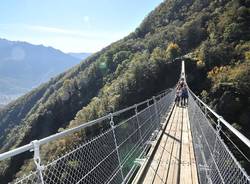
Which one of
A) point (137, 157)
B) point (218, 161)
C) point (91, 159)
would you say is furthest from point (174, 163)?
point (91, 159)

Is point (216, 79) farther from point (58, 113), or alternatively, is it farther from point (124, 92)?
point (58, 113)

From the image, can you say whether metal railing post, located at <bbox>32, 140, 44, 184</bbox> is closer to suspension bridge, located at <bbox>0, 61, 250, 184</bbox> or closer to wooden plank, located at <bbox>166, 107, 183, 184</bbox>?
suspension bridge, located at <bbox>0, 61, 250, 184</bbox>

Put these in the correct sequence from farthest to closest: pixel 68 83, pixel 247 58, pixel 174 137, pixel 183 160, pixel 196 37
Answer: pixel 68 83 < pixel 196 37 < pixel 247 58 < pixel 174 137 < pixel 183 160

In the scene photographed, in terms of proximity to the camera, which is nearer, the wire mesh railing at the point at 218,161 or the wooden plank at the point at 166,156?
the wire mesh railing at the point at 218,161

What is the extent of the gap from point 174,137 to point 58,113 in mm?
83852

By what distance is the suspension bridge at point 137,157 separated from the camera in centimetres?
246

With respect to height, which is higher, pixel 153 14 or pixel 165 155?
pixel 153 14

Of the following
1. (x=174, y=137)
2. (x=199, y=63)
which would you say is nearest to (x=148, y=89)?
(x=199, y=63)

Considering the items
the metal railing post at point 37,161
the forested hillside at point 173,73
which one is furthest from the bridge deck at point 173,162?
the forested hillside at point 173,73

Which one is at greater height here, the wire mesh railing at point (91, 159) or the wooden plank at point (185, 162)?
the wire mesh railing at point (91, 159)

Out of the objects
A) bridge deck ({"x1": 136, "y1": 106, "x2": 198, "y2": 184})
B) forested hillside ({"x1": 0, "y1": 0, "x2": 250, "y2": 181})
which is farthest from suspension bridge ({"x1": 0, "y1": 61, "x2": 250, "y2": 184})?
forested hillside ({"x1": 0, "y1": 0, "x2": 250, "y2": 181})

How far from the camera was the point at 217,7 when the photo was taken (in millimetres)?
95125

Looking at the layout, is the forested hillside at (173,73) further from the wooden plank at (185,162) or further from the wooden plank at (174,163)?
the wooden plank at (174,163)

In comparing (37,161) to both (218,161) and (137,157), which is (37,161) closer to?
(218,161)
